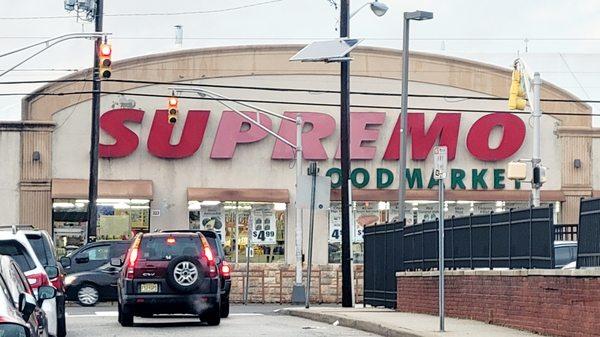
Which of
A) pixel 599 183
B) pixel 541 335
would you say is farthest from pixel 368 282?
pixel 599 183

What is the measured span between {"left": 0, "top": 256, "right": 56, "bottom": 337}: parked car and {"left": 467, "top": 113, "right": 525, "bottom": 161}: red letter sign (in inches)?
1538

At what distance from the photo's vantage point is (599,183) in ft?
173

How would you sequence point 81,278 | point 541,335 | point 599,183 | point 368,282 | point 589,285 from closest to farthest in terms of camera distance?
point 589,285
point 541,335
point 368,282
point 81,278
point 599,183

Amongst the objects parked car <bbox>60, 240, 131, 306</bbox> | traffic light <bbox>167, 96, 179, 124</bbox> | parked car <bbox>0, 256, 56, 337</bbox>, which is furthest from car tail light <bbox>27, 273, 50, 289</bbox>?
traffic light <bbox>167, 96, 179, 124</bbox>

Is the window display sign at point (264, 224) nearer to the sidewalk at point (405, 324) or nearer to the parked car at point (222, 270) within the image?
the parked car at point (222, 270)

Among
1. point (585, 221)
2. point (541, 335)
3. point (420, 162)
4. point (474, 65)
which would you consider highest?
point (474, 65)

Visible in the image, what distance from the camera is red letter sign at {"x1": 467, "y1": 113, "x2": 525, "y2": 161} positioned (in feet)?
173

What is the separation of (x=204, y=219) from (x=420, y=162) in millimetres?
8573

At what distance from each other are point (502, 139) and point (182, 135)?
1221 centimetres

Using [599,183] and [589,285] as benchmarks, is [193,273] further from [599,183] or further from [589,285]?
[599,183]

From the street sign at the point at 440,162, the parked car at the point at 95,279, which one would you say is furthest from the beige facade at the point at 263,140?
the street sign at the point at 440,162

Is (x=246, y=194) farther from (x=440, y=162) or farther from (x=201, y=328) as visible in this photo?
(x=440, y=162)

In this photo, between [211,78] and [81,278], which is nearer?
[81,278]

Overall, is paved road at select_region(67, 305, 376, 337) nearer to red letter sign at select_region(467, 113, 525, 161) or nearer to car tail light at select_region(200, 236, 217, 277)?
car tail light at select_region(200, 236, 217, 277)
